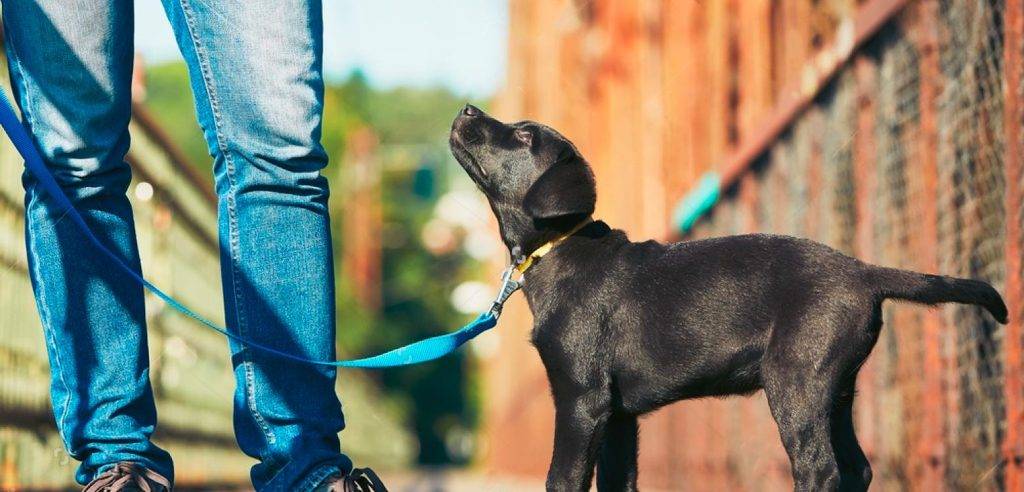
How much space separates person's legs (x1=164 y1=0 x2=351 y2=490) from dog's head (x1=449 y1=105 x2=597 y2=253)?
16.5 inches

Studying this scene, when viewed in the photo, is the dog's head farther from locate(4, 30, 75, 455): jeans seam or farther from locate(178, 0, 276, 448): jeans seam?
locate(4, 30, 75, 455): jeans seam

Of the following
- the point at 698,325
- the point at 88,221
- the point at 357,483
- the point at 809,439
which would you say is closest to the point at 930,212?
the point at 698,325

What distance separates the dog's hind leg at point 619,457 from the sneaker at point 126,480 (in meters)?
0.89

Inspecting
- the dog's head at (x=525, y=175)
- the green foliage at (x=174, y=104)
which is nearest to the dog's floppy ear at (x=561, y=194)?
the dog's head at (x=525, y=175)

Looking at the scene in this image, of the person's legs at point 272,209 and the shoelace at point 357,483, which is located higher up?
the person's legs at point 272,209

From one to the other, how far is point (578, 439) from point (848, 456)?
0.55 meters

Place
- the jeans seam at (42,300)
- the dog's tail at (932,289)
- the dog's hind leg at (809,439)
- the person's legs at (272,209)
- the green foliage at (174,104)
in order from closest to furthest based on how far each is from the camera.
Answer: the dog's hind leg at (809,439)
the dog's tail at (932,289)
the person's legs at (272,209)
the jeans seam at (42,300)
the green foliage at (174,104)

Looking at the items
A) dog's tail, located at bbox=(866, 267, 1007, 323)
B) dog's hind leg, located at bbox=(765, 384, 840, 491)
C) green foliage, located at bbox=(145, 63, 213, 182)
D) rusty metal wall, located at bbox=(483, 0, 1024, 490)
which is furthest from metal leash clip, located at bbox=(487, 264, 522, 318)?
green foliage, located at bbox=(145, 63, 213, 182)

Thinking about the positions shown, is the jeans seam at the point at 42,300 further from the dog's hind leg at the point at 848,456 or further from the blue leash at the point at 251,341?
the dog's hind leg at the point at 848,456

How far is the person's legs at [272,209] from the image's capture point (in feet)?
9.69

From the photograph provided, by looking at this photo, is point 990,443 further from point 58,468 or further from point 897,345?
point 58,468

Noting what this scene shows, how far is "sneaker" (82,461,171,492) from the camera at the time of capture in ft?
9.42

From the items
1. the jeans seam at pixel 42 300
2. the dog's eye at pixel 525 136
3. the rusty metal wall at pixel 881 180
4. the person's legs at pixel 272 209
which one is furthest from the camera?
the rusty metal wall at pixel 881 180

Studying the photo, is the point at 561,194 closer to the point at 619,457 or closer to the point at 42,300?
the point at 619,457
